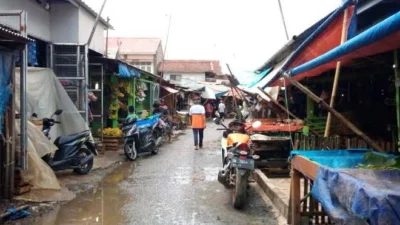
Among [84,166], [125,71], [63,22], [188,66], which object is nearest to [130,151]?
[84,166]

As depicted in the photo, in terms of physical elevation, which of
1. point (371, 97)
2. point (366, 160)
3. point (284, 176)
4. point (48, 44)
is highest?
point (48, 44)

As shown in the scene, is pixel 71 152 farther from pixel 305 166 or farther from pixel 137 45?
pixel 137 45

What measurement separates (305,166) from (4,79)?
15.3 ft

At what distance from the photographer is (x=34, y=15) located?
37.5 ft

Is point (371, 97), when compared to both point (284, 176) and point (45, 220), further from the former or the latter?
point (45, 220)

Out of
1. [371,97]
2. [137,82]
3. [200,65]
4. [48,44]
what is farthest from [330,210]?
[200,65]

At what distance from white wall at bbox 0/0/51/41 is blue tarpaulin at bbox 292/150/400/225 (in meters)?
9.06

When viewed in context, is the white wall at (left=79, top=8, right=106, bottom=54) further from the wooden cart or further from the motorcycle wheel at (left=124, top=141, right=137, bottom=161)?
the wooden cart

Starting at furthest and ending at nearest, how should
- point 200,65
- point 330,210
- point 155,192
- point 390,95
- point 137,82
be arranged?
point 200,65
point 137,82
point 390,95
point 155,192
point 330,210

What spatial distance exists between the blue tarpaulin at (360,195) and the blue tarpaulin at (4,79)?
4776 mm

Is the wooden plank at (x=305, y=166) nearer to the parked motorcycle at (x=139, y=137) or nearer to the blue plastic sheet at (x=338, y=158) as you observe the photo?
the blue plastic sheet at (x=338, y=158)

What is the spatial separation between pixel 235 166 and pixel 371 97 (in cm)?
447

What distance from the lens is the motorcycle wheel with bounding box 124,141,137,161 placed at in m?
11.9

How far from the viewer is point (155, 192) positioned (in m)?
7.89
